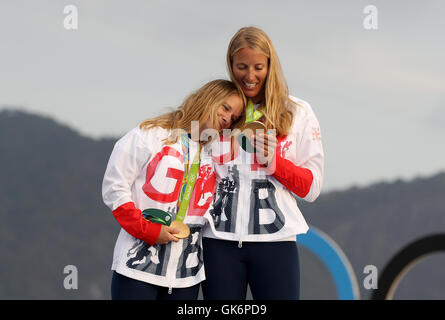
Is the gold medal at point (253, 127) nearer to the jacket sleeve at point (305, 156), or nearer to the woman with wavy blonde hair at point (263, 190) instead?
the woman with wavy blonde hair at point (263, 190)

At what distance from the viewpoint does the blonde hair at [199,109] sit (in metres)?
2.79

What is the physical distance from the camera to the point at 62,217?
3631cm

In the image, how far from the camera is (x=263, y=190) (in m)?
2.81

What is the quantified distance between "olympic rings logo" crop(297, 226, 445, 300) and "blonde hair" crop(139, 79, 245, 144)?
1.54 metres

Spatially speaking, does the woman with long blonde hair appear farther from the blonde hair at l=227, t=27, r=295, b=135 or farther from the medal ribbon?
the blonde hair at l=227, t=27, r=295, b=135

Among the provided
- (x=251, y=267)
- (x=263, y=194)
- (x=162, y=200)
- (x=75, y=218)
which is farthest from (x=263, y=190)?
(x=75, y=218)

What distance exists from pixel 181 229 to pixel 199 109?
0.64 m

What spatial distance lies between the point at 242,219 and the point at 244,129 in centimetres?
47

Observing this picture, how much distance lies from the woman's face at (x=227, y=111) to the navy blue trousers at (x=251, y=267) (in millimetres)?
611

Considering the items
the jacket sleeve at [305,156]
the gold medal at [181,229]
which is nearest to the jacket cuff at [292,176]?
the jacket sleeve at [305,156]

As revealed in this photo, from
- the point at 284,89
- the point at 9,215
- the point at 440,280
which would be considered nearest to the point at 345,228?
the point at 440,280

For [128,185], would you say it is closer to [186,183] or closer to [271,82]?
[186,183]

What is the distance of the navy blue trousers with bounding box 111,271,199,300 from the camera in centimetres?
259
